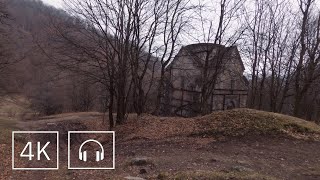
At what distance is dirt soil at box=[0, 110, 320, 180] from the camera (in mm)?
7785

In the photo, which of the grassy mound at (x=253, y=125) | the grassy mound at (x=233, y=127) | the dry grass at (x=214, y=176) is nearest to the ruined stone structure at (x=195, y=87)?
the grassy mound at (x=233, y=127)

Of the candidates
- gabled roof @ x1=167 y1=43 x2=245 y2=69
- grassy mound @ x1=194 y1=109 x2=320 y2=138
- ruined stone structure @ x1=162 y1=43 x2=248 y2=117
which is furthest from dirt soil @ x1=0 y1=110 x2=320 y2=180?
ruined stone structure @ x1=162 y1=43 x2=248 y2=117

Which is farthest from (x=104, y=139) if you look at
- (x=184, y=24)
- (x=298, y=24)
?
(x=298, y=24)

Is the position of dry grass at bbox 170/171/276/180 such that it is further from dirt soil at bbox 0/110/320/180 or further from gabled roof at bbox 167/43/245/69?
gabled roof at bbox 167/43/245/69

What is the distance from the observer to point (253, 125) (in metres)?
12.8

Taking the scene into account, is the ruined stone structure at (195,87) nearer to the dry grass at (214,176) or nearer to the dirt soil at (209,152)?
the dirt soil at (209,152)

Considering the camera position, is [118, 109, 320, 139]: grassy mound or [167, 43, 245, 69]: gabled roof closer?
[118, 109, 320, 139]: grassy mound

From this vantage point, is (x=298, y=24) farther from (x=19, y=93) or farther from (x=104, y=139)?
(x=19, y=93)

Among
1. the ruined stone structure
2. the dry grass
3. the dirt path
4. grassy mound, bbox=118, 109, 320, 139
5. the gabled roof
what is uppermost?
the gabled roof

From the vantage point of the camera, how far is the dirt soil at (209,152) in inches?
307

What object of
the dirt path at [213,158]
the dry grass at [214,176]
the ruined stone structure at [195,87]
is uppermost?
the ruined stone structure at [195,87]

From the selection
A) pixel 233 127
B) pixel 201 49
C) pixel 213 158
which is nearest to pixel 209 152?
pixel 213 158

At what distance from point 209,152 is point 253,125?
3253mm

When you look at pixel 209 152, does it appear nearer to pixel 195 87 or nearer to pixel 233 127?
pixel 233 127
